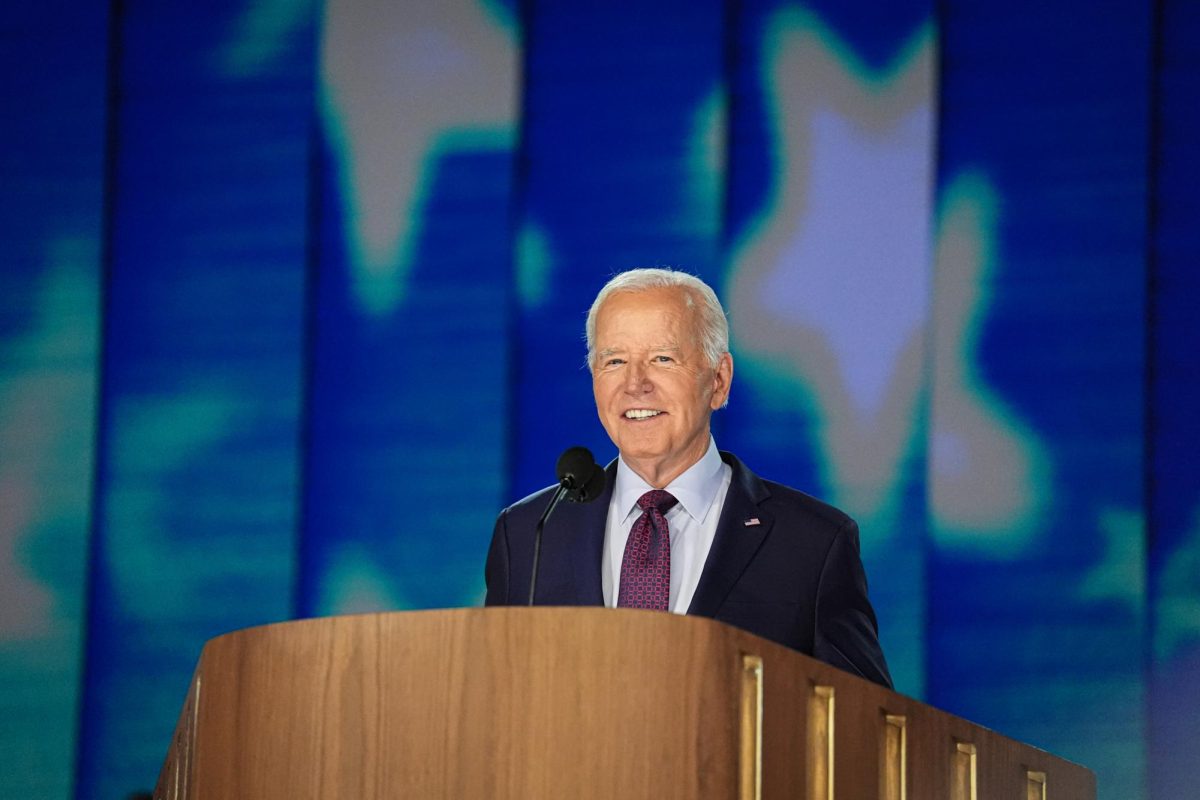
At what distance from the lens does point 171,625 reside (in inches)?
198

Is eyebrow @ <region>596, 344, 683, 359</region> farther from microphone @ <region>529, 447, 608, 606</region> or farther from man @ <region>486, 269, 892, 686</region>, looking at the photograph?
microphone @ <region>529, 447, 608, 606</region>

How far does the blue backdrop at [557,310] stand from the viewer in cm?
461

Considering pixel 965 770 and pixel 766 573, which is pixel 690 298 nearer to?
pixel 766 573

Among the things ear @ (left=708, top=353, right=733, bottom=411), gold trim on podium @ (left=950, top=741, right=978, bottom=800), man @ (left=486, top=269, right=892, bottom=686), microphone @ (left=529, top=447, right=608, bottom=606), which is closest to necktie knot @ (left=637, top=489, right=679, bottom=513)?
man @ (left=486, top=269, right=892, bottom=686)

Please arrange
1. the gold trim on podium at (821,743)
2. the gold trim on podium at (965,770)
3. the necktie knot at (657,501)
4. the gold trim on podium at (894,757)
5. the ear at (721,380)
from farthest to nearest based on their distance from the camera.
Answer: the ear at (721,380) < the necktie knot at (657,501) < the gold trim on podium at (965,770) < the gold trim on podium at (894,757) < the gold trim on podium at (821,743)

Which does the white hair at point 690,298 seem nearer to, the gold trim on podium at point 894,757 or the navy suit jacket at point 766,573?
Result: the navy suit jacket at point 766,573

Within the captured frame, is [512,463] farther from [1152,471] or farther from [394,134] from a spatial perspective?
[1152,471]

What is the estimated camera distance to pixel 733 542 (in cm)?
314

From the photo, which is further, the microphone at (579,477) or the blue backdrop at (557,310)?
the blue backdrop at (557,310)

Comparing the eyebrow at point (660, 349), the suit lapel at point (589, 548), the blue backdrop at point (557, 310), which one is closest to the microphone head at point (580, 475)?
the suit lapel at point (589, 548)

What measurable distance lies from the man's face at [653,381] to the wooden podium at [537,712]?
1.19m

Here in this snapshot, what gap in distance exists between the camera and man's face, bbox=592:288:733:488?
337 cm

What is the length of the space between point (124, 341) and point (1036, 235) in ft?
9.15

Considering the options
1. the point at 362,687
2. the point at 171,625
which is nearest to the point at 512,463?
the point at 171,625
